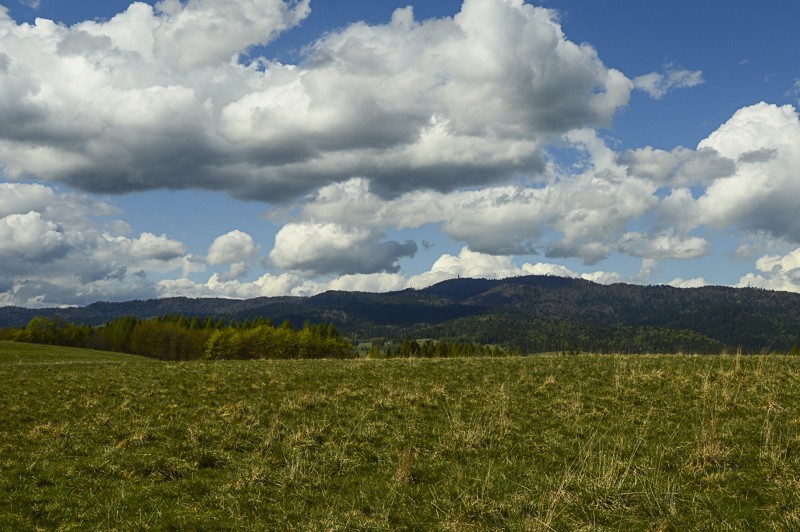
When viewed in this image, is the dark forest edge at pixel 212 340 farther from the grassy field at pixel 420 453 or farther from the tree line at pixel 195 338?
the grassy field at pixel 420 453

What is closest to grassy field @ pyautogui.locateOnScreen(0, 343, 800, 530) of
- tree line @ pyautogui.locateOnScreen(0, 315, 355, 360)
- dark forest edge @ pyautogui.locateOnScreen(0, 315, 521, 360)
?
dark forest edge @ pyautogui.locateOnScreen(0, 315, 521, 360)

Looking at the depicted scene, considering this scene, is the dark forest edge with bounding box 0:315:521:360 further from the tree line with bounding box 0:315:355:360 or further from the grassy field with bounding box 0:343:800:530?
the grassy field with bounding box 0:343:800:530

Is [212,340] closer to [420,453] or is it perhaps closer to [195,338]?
[195,338]

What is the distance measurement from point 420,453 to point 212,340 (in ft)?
418

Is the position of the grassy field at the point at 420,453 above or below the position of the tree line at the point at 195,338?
above

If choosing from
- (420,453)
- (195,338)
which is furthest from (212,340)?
(420,453)

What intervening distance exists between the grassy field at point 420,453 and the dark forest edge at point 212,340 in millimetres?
95669

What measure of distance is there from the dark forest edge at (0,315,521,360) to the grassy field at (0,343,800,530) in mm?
95669

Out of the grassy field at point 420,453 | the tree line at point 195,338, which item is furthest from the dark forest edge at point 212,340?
the grassy field at point 420,453

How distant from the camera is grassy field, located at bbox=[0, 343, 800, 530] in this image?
9.88 meters

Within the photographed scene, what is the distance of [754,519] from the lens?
9023 mm

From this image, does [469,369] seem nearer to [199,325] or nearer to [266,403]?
[266,403]

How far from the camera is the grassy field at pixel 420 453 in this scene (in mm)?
9883

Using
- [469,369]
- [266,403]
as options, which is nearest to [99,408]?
[266,403]
